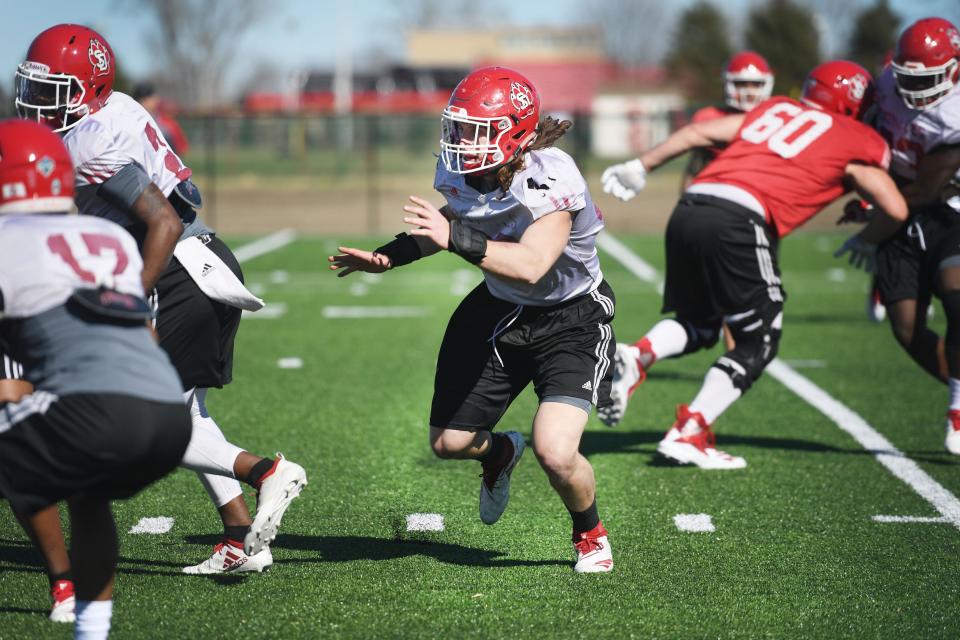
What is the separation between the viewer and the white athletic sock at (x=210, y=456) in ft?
13.9

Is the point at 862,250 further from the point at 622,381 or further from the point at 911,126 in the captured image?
the point at 622,381

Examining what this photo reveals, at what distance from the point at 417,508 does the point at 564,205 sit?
1735 millimetres

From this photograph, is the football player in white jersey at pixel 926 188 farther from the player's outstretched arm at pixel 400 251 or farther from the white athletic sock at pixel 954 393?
the player's outstretched arm at pixel 400 251

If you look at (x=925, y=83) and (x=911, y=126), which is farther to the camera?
(x=911, y=126)

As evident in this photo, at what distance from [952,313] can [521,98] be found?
2870mm

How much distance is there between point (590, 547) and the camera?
4.38 metres

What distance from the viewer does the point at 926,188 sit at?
5871 millimetres

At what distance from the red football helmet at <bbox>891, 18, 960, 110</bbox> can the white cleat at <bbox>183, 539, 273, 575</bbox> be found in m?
3.62

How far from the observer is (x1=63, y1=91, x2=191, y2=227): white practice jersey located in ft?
13.0

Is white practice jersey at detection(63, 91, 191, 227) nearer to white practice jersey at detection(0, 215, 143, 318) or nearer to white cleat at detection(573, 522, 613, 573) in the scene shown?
white practice jersey at detection(0, 215, 143, 318)

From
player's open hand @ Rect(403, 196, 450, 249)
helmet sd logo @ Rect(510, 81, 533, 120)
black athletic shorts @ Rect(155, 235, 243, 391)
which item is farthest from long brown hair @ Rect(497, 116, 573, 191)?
black athletic shorts @ Rect(155, 235, 243, 391)

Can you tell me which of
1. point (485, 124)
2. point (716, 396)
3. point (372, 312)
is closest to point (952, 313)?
point (716, 396)

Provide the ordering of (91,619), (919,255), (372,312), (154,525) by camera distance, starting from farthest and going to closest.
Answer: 1. (372,312)
2. (919,255)
3. (154,525)
4. (91,619)

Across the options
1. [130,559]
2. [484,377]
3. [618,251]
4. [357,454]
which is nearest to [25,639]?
[130,559]
